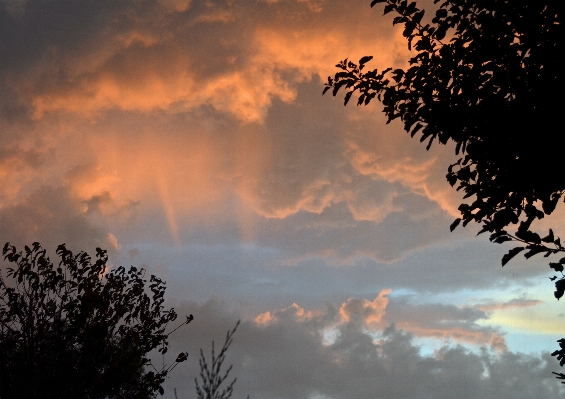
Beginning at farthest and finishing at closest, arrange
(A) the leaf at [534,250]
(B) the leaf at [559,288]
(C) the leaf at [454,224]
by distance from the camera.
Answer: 1. (C) the leaf at [454,224]
2. (A) the leaf at [534,250]
3. (B) the leaf at [559,288]

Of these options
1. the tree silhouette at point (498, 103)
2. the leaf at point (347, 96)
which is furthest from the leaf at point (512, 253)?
the leaf at point (347, 96)

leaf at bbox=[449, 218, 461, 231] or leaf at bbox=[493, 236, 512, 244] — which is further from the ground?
leaf at bbox=[449, 218, 461, 231]

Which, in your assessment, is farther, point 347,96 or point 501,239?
point 347,96

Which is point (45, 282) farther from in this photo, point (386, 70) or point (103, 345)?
point (386, 70)

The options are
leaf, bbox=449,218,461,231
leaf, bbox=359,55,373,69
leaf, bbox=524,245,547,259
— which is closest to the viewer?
leaf, bbox=524,245,547,259

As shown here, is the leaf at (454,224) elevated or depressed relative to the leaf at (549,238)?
elevated

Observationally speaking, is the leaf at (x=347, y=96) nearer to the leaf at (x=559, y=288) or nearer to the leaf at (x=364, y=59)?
the leaf at (x=364, y=59)

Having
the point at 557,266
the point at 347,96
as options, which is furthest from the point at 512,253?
the point at 347,96

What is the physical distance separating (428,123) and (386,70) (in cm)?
130

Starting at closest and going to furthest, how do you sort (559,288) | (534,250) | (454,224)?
1. (559,288)
2. (534,250)
3. (454,224)

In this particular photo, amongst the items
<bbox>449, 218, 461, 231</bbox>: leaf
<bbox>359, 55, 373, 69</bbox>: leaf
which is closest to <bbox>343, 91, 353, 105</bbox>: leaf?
<bbox>359, 55, 373, 69</bbox>: leaf

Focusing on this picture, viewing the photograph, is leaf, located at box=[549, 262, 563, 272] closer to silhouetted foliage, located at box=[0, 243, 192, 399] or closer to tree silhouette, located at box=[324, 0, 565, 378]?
tree silhouette, located at box=[324, 0, 565, 378]

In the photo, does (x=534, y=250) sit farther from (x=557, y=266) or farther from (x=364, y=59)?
(x=364, y=59)

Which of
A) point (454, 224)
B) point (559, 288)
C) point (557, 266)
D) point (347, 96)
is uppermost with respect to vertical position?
point (347, 96)
